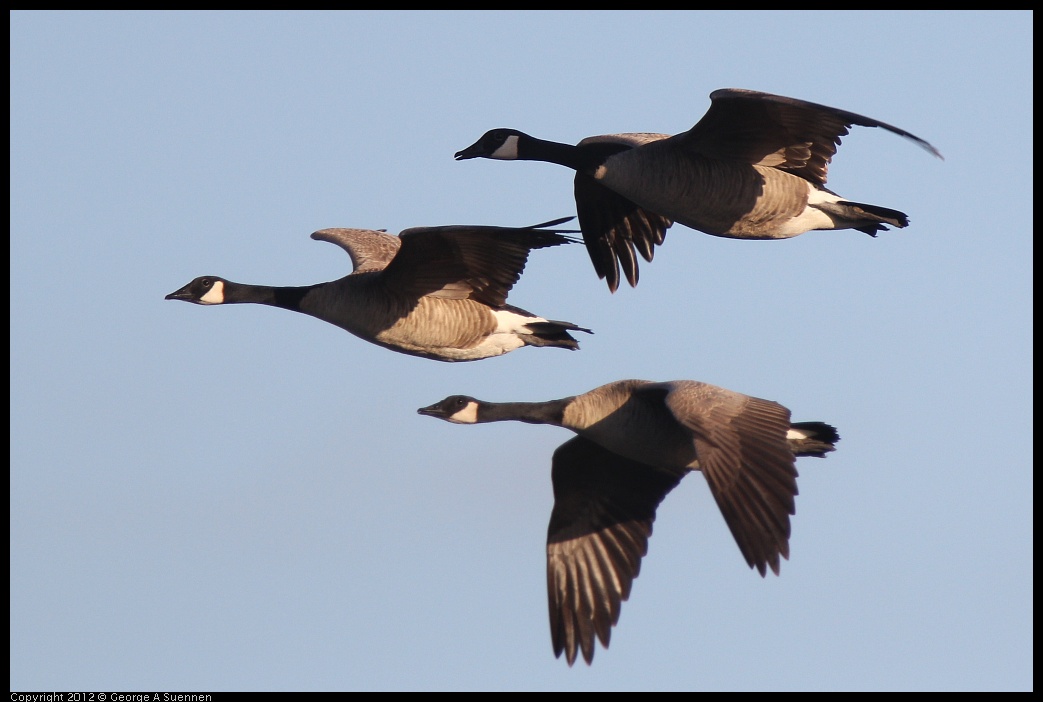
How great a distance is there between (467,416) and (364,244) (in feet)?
10.9

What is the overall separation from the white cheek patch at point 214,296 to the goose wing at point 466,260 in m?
2.01

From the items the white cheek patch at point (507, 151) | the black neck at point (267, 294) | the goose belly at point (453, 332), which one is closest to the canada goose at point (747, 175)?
the white cheek patch at point (507, 151)

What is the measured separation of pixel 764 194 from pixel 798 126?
2.03 feet

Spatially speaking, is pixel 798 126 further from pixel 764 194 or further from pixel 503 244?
pixel 503 244

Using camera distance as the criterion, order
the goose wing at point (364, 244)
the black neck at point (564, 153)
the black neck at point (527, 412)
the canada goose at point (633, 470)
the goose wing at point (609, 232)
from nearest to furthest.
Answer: the canada goose at point (633, 470), the black neck at point (527, 412), the black neck at point (564, 153), the goose wing at point (364, 244), the goose wing at point (609, 232)

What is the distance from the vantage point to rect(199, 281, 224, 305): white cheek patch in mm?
14969

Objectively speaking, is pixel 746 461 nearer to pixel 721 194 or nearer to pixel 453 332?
pixel 721 194

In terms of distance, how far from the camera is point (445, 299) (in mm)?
14125

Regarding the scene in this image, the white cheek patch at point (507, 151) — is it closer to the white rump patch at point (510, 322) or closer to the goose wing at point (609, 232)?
the goose wing at point (609, 232)

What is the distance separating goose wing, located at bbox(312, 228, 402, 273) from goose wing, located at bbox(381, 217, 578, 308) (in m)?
1.00

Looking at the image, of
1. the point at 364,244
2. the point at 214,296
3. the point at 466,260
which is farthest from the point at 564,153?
the point at 214,296

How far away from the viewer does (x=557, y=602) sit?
13062 millimetres

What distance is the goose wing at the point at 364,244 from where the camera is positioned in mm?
15359

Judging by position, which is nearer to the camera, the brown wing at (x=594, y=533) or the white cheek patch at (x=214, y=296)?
the brown wing at (x=594, y=533)
